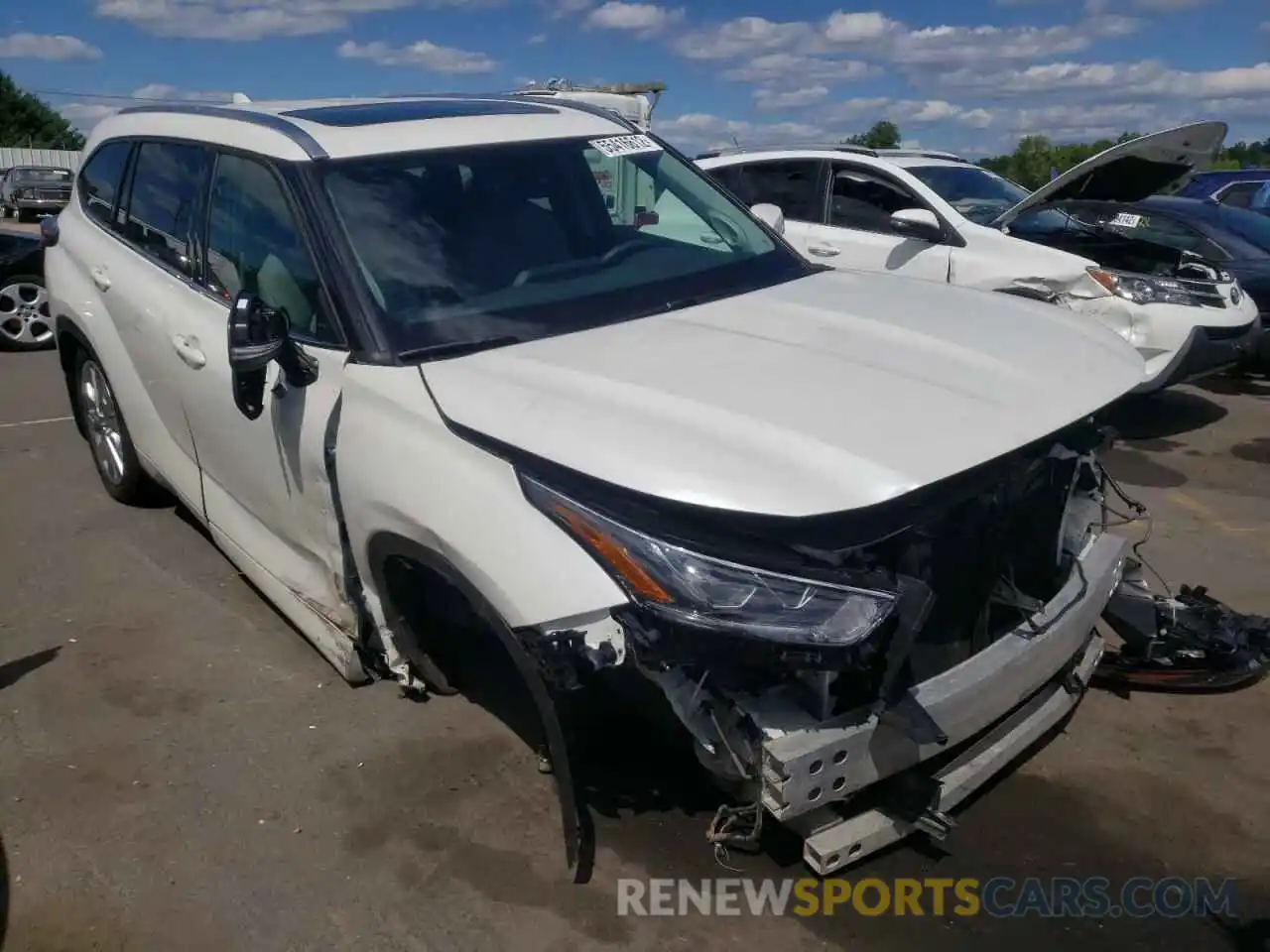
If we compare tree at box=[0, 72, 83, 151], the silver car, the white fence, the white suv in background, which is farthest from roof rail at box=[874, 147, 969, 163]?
tree at box=[0, 72, 83, 151]

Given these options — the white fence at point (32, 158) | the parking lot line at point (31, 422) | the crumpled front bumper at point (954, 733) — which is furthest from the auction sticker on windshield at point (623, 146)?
the white fence at point (32, 158)

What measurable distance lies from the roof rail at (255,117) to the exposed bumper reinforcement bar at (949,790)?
2469 millimetres

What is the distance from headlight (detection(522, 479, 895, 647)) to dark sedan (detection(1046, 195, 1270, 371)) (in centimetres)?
653

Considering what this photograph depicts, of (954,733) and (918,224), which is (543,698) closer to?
(954,733)

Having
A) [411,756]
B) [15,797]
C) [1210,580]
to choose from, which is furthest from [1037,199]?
[15,797]

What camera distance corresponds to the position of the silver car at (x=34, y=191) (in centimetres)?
2584

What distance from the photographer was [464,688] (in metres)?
3.64

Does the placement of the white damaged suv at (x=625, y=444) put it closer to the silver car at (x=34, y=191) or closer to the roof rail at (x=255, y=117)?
the roof rail at (x=255, y=117)

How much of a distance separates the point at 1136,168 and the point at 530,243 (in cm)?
569

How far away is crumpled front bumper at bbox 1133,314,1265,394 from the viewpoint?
6.79m

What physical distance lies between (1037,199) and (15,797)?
6.99m

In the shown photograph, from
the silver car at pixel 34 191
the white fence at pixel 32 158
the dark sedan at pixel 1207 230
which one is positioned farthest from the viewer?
the white fence at pixel 32 158

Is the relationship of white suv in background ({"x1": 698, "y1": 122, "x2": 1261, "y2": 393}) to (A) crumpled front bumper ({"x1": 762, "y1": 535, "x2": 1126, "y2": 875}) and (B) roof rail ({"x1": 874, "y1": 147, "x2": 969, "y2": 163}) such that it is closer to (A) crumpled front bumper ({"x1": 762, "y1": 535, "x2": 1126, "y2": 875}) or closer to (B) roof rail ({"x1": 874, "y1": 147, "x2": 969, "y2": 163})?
Answer: (B) roof rail ({"x1": 874, "y1": 147, "x2": 969, "y2": 163})

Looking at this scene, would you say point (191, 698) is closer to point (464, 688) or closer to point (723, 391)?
point (464, 688)
